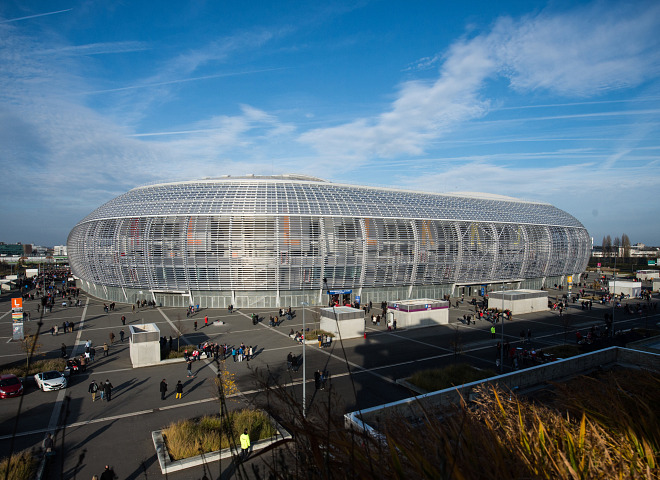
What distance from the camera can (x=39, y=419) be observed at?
1908 cm

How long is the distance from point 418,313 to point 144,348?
83.9ft

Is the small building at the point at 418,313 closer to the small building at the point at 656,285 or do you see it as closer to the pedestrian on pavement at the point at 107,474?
the pedestrian on pavement at the point at 107,474

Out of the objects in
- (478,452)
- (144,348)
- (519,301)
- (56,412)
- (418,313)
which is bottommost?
(56,412)

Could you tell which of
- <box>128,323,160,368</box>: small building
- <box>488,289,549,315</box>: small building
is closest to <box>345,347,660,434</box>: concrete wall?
<box>128,323,160,368</box>: small building

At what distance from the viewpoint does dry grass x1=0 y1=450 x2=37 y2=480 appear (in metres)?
13.0

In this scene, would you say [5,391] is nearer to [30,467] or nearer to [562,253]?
[30,467]

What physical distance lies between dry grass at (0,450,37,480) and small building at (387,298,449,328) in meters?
31.5

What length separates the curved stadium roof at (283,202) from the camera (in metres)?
52.4

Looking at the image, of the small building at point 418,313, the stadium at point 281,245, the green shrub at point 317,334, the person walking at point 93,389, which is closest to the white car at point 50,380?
the person walking at point 93,389

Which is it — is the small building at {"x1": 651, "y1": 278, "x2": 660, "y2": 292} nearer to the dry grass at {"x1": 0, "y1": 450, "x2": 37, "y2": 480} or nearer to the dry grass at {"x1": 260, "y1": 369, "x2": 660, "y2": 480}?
the dry grass at {"x1": 260, "y1": 369, "x2": 660, "y2": 480}

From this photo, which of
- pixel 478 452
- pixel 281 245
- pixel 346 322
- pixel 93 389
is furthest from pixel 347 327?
pixel 478 452

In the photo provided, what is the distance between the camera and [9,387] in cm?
2212

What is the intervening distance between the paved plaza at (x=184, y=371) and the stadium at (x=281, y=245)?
4145 millimetres

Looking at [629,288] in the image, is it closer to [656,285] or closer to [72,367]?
[656,285]
